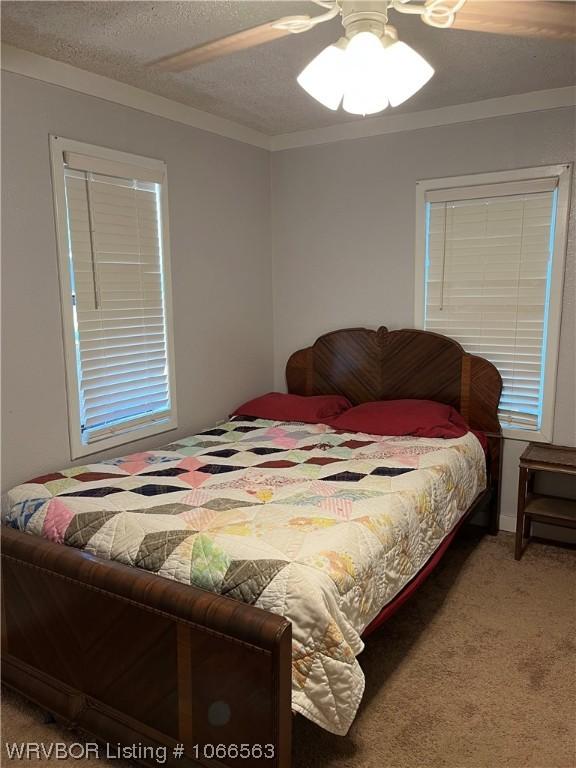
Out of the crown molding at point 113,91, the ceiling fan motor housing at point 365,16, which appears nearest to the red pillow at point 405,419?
the crown molding at point 113,91

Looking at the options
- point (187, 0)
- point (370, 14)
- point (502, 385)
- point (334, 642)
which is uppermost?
point (187, 0)

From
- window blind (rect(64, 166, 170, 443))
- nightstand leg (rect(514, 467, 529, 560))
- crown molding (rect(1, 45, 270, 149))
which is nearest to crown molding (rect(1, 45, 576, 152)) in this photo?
crown molding (rect(1, 45, 270, 149))

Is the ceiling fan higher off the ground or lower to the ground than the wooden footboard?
higher

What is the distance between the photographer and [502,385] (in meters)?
3.37

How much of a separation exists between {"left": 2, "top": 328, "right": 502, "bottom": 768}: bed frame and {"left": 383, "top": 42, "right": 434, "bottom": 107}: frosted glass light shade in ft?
5.33

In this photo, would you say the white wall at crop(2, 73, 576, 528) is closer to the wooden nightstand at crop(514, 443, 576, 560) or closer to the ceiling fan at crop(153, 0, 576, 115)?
the wooden nightstand at crop(514, 443, 576, 560)

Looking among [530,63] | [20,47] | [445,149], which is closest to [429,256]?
[445,149]

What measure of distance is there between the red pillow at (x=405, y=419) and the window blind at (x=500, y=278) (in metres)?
0.40

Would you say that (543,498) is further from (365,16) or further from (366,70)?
(365,16)

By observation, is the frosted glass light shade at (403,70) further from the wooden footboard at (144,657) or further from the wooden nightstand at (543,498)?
the wooden nightstand at (543,498)

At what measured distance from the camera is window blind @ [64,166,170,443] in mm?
2742

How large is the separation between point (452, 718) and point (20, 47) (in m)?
3.02

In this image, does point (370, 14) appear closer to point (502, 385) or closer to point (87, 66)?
point (87, 66)

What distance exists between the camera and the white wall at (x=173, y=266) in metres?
2.46
